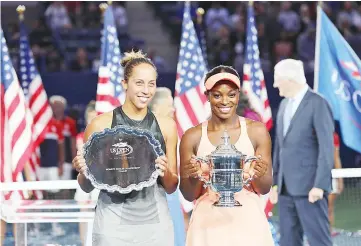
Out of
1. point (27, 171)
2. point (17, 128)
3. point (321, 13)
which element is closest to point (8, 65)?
point (17, 128)

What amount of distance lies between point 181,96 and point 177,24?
25.0ft

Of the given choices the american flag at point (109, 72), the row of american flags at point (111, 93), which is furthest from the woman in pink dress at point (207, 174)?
the american flag at point (109, 72)

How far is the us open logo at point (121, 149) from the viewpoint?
4488 mm

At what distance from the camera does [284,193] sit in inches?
279

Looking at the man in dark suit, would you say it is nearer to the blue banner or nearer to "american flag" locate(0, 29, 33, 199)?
the blue banner

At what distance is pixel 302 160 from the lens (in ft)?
23.0

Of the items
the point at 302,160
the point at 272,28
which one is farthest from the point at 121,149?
the point at 272,28

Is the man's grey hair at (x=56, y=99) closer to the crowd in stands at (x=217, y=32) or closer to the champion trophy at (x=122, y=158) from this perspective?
the crowd in stands at (x=217, y=32)

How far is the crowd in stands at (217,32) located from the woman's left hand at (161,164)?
10511 millimetres

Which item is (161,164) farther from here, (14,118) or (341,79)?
(14,118)

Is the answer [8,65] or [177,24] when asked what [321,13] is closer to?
[8,65]

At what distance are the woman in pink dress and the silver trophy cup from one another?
6 cm

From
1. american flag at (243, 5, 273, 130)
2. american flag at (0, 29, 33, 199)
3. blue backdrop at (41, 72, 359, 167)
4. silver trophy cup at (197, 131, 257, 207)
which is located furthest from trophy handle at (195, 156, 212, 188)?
blue backdrop at (41, 72, 359, 167)

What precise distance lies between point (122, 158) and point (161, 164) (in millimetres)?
211
